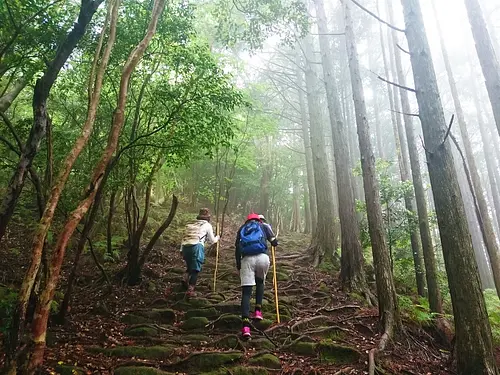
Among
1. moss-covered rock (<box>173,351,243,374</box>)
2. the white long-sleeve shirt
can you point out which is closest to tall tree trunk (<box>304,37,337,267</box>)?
the white long-sleeve shirt

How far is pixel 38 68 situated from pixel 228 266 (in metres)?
6.71

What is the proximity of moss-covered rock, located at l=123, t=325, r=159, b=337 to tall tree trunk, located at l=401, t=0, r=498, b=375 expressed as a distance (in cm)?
442

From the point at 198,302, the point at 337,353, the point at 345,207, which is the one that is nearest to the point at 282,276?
the point at 345,207

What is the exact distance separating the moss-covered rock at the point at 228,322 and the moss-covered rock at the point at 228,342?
0.65 meters

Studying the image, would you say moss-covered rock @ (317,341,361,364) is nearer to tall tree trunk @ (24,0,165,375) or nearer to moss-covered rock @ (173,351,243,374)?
moss-covered rock @ (173,351,243,374)

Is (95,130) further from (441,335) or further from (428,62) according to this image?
(441,335)

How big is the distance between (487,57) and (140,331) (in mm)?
9275

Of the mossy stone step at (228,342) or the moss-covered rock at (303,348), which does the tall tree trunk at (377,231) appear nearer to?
the moss-covered rock at (303,348)

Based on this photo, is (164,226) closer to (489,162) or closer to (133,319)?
(133,319)

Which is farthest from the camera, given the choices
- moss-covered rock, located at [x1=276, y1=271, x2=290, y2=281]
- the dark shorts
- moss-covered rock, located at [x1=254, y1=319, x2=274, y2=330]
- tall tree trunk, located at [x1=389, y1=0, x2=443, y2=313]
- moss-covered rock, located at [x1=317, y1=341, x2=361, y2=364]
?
moss-covered rock, located at [x1=276, y1=271, x2=290, y2=281]

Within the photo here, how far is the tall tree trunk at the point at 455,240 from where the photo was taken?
436cm

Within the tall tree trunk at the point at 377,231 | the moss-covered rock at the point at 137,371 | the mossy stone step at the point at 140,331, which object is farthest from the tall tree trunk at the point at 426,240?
the moss-covered rock at the point at 137,371

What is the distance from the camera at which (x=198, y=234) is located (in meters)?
7.19

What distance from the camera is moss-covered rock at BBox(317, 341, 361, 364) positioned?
4.88m
